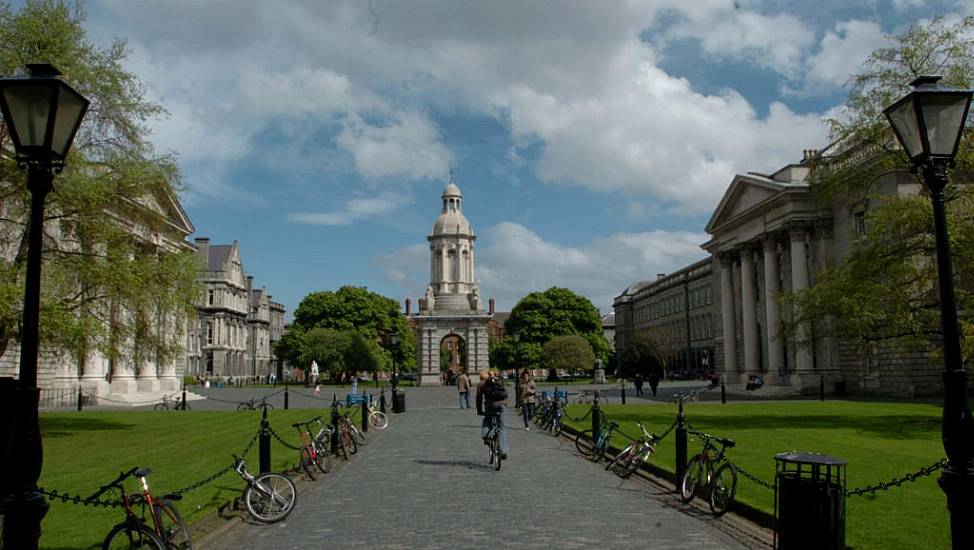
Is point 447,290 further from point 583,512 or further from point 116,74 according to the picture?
point 583,512

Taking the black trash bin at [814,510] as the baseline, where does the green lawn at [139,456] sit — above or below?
below

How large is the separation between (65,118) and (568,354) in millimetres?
81877

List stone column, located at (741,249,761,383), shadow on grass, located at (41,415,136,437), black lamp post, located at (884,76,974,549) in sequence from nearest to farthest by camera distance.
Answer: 1. black lamp post, located at (884,76,974,549)
2. shadow on grass, located at (41,415,136,437)
3. stone column, located at (741,249,761,383)

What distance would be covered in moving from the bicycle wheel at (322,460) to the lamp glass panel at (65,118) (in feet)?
33.1

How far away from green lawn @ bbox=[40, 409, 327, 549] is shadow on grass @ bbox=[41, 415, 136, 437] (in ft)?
0.09

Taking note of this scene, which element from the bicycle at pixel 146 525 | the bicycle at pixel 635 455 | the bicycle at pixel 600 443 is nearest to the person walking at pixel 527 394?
the bicycle at pixel 600 443

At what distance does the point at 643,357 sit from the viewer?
328ft

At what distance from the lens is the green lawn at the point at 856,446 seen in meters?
10.2

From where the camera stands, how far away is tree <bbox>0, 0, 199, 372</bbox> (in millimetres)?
22062

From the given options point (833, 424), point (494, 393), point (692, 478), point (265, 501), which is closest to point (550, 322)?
point (833, 424)

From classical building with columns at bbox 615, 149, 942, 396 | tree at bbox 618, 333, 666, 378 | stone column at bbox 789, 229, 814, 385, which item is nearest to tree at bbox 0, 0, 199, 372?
classical building with columns at bbox 615, 149, 942, 396

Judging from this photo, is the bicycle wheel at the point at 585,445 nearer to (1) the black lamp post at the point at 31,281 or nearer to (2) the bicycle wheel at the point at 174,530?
(2) the bicycle wheel at the point at 174,530

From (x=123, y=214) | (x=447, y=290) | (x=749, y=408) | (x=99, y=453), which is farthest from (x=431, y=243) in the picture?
(x=99, y=453)

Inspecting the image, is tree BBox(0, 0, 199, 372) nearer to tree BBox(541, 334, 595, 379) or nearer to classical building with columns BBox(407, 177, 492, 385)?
classical building with columns BBox(407, 177, 492, 385)
